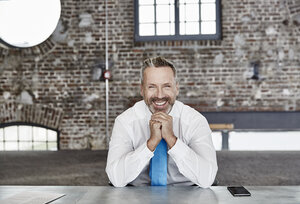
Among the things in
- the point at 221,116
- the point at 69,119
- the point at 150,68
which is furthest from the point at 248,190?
the point at 69,119

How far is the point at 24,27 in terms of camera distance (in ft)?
5.39

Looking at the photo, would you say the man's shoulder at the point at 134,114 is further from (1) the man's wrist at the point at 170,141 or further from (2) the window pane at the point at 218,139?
(2) the window pane at the point at 218,139

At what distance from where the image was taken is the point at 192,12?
16.0 ft

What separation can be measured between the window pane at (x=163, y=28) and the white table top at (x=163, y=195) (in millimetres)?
3895

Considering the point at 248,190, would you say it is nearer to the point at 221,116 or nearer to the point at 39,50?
the point at 221,116

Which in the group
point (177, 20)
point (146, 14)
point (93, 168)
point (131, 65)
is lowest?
point (93, 168)

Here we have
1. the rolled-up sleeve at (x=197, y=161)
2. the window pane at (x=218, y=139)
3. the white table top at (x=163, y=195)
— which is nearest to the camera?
the white table top at (x=163, y=195)

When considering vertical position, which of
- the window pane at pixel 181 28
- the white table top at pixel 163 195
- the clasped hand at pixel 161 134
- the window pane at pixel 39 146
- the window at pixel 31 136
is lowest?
the window pane at pixel 39 146

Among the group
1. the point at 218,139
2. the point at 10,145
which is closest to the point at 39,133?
the point at 10,145

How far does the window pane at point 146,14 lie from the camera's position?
494cm

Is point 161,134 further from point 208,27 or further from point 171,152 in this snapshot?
point 208,27

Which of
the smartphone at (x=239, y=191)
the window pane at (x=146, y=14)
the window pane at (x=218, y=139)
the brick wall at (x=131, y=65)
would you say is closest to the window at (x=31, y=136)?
the brick wall at (x=131, y=65)

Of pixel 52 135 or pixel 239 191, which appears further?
pixel 52 135

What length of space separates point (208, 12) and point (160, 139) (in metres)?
3.80
